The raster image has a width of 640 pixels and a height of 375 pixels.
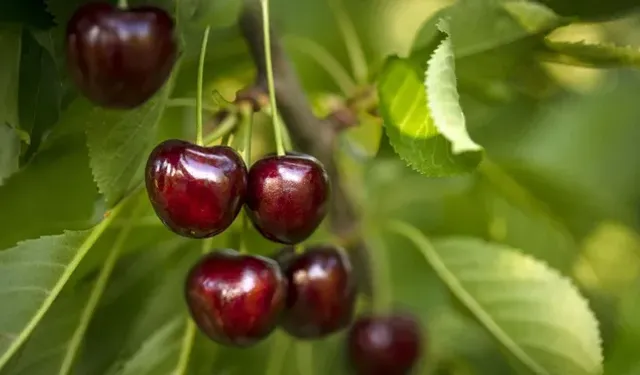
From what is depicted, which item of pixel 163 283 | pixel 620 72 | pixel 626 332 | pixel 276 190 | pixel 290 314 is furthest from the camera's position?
pixel 620 72

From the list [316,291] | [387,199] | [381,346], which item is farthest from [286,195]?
[387,199]

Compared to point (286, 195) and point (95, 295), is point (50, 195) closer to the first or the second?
point (95, 295)

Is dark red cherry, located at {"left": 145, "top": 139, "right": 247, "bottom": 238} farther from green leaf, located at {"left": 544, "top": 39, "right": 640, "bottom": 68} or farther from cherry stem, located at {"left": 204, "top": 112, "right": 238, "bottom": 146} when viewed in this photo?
green leaf, located at {"left": 544, "top": 39, "right": 640, "bottom": 68}

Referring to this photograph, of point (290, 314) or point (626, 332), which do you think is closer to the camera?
point (290, 314)

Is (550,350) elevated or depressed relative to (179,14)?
depressed

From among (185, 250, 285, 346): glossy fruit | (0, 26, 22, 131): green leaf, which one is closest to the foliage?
(0, 26, 22, 131): green leaf

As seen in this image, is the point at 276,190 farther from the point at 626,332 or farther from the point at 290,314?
the point at 626,332

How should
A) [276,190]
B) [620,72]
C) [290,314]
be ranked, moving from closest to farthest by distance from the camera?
1. [276,190]
2. [290,314]
3. [620,72]

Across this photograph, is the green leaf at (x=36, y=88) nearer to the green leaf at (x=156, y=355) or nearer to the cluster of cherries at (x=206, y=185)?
the cluster of cherries at (x=206, y=185)

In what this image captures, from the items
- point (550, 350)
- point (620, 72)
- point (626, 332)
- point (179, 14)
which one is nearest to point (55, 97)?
point (179, 14)
